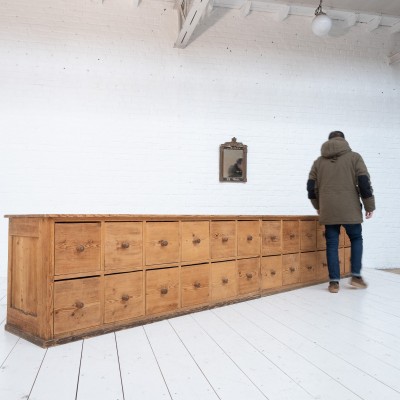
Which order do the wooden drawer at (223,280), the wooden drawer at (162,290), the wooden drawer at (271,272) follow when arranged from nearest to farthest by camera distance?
the wooden drawer at (162,290) < the wooden drawer at (223,280) < the wooden drawer at (271,272)

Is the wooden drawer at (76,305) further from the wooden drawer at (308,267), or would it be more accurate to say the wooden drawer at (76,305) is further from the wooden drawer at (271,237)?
the wooden drawer at (308,267)

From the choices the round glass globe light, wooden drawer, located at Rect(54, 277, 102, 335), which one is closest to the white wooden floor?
wooden drawer, located at Rect(54, 277, 102, 335)

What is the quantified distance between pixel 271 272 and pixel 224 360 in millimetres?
1907

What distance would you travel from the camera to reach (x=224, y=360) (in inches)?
81.7

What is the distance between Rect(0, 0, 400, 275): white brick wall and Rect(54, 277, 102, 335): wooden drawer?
2.90 metres

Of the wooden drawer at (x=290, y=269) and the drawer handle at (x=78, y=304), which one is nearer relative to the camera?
the drawer handle at (x=78, y=304)

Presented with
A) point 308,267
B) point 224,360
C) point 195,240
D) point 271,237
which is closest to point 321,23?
point 271,237

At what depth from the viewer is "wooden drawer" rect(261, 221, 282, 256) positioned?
152 inches

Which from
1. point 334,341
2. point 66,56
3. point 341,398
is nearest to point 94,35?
point 66,56

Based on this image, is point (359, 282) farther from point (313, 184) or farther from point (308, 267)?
point (313, 184)

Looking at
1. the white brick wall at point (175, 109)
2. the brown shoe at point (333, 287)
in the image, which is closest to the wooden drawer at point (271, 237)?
the brown shoe at point (333, 287)

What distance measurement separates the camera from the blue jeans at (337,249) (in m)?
4.03

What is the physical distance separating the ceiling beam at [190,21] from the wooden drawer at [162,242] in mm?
2926

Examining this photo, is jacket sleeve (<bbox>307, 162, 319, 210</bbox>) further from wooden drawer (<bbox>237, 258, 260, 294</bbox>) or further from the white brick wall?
the white brick wall
